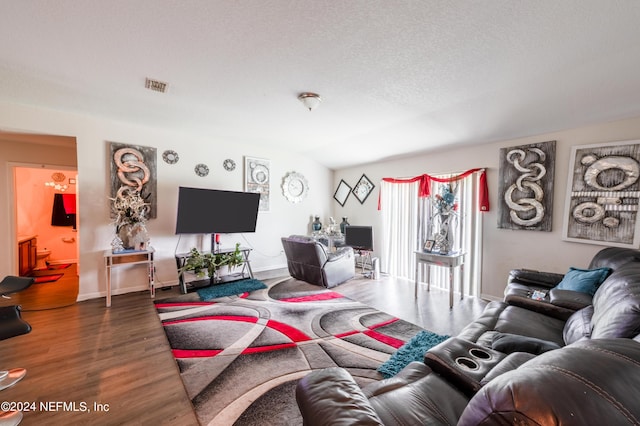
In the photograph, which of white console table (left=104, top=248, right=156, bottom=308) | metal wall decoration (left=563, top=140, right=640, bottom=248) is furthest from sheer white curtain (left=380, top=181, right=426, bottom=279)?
white console table (left=104, top=248, right=156, bottom=308)

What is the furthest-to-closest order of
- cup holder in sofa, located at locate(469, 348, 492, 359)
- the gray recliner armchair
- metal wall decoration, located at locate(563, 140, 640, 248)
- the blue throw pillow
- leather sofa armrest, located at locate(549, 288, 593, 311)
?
the gray recliner armchair < metal wall decoration, located at locate(563, 140, 640, 248) < the blue throw pillow < leather sofa armrest, located at locate(549, 288, 593, 311) < cup holder in sofa, located at locate(469, 348, 492, 359)

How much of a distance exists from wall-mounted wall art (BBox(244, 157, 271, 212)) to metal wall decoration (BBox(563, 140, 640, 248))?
4762mm

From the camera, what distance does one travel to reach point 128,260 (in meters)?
3.79

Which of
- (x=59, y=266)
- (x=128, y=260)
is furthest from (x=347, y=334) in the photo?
(x=59, y=266)

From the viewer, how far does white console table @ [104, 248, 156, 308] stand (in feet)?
11.5

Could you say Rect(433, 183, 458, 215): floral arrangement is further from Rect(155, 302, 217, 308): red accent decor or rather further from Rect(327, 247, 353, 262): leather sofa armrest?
Rect(155, 302, 217, 308): red accent decor

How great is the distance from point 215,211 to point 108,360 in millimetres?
2513

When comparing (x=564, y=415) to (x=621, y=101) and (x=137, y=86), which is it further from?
(x=137, y=86)

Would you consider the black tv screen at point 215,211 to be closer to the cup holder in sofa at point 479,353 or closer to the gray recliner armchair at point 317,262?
the gray recliner armchair at point 317,262

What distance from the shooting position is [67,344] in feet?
8.31

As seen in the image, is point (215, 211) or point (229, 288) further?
point (215, 211)

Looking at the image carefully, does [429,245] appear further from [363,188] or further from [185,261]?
[185,261]

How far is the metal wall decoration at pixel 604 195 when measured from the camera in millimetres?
2697

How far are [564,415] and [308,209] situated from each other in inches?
224
